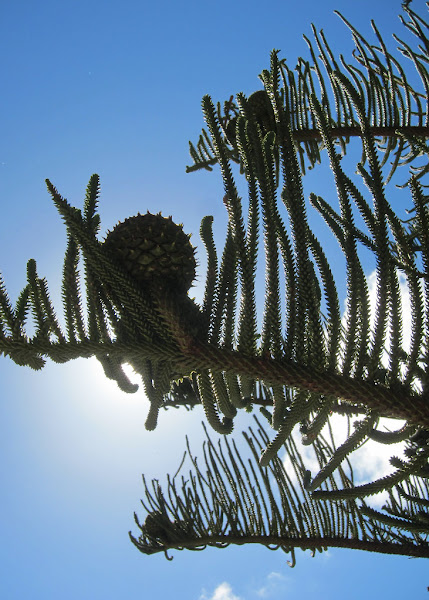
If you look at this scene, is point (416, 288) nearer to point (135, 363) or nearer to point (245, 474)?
point (135, 363)

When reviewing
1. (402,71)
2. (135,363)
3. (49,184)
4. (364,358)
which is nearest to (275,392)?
(364,358)

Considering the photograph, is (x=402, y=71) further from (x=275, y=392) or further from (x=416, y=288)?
(x=275, y=392)

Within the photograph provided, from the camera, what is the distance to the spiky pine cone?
4.42 ft

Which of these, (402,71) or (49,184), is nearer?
(49,184)

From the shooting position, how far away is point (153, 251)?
1.35 m

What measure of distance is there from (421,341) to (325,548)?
7.35 feet

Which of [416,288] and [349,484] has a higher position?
[416,288]

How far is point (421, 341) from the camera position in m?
1.34

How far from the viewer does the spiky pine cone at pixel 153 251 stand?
1.35 meters

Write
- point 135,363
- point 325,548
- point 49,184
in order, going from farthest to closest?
point 325,548 → point 135,363 → point 49,184

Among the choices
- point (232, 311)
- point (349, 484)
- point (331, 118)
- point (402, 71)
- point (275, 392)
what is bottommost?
point (349, 484)

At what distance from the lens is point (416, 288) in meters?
1.37

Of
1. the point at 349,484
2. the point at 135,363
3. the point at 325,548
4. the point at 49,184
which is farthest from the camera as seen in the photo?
the point at 349,484

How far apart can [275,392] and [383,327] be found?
38 cm
